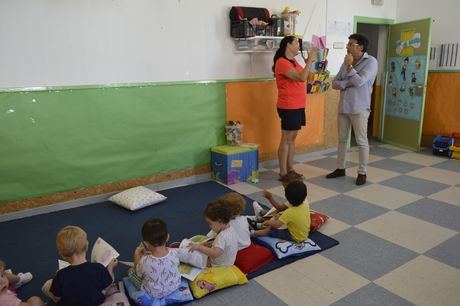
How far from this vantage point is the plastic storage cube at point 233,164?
396 centimetres

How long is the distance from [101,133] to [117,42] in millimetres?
866

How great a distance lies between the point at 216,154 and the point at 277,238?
164 centimetres

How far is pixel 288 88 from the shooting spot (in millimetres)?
3809

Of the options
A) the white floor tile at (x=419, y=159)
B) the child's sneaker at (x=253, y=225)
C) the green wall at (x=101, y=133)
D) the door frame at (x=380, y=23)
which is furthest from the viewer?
the door frame at (x=380, y=23)

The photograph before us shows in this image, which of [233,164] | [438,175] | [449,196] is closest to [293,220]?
[233,164]

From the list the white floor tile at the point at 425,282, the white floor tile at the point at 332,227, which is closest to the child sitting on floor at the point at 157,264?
the white floor tile at the point at 425,282

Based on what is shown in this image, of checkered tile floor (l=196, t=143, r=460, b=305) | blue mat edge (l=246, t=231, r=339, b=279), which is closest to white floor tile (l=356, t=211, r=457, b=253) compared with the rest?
checkered tile floor (l=196, t=143, r=460, b=305)

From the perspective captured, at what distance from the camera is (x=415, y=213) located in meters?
3.15

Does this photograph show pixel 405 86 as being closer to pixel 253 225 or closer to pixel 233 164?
pixel 233 164

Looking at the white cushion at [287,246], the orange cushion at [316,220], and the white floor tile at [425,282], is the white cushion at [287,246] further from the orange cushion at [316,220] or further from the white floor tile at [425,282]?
the white floor tile at [425,282]

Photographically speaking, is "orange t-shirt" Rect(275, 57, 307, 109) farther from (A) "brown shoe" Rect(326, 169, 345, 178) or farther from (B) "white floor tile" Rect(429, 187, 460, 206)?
(B) "white floor tile" Rect(429, 187, 460, 206)

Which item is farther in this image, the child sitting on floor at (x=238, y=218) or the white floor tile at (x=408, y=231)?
the white floor tile at (x=408, y=231)

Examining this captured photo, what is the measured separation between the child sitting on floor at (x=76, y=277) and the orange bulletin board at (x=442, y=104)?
5.08 m

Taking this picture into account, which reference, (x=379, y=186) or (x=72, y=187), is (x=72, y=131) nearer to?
(x=72, y=187)
